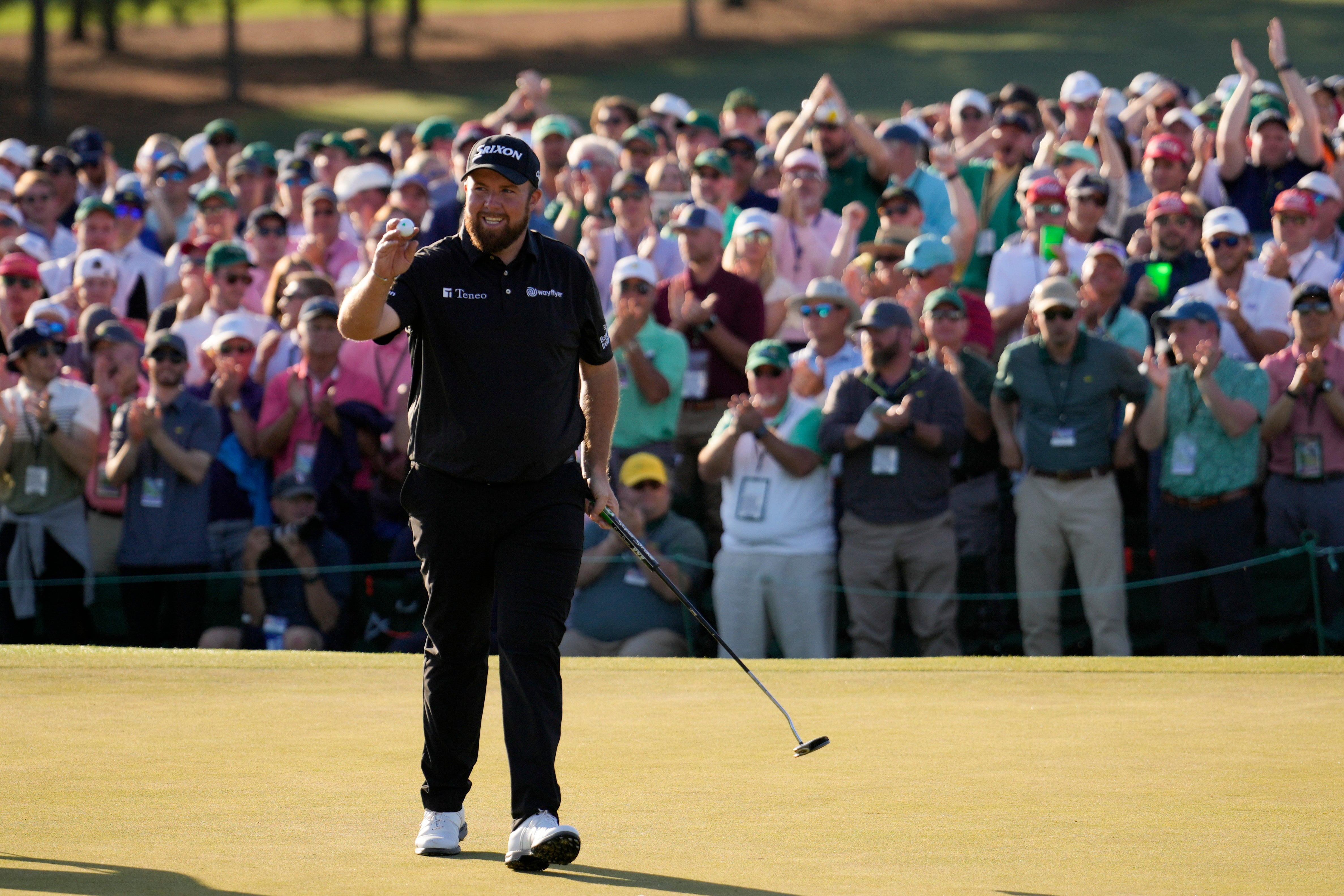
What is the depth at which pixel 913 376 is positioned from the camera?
33.7 feet

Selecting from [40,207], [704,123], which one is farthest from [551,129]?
[40,207]

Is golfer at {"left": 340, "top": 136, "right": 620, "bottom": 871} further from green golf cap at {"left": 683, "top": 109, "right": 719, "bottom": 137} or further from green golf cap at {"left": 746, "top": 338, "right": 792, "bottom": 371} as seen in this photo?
green golf cap at {"left": 683, "top": 109, "right": 719, "bottom": 137}

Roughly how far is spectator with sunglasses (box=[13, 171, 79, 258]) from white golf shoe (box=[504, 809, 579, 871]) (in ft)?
35.4

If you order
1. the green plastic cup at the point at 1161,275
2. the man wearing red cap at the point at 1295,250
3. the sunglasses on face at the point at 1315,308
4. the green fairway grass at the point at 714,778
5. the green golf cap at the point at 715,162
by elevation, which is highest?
the green golf cap at the point at 715,162

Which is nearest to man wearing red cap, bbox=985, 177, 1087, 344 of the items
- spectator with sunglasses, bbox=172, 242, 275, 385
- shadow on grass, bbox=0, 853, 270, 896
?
spectator with sunglasses, bbox=172, 242, 275, 385

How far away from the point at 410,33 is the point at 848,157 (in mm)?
33986

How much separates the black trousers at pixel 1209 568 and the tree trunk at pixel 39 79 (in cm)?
3104

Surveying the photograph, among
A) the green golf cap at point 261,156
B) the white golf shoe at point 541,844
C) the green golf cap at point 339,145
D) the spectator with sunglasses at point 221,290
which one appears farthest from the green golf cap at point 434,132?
the white golf shoe at point 541,844

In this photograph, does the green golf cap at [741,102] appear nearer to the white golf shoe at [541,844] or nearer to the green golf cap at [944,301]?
the green golf cap at [944,301]

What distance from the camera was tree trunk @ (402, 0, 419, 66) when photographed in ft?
149

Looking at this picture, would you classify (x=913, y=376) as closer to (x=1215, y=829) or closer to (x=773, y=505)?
(x=773, y=505)

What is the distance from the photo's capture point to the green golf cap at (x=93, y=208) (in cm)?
1314

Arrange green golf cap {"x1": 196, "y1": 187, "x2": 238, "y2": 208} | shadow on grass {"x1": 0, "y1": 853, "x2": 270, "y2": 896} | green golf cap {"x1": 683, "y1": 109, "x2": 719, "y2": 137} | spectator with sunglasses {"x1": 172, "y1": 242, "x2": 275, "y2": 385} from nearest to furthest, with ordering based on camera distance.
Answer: shadow on grass {"x1": 0, "y1": 853, "x2": 270, "y2": 896}
spectator with sunglasses {"x1": 172, "y1": 242, "x2": 275, "y2": 385}
green golf cap {"x1": 196, "y1": 187, "x2": 238, "y2": 208}
green golf cap {"x1": 683, "y1": 109, "x2": 719, "y2": 137}

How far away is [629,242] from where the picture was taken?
1258 cm
